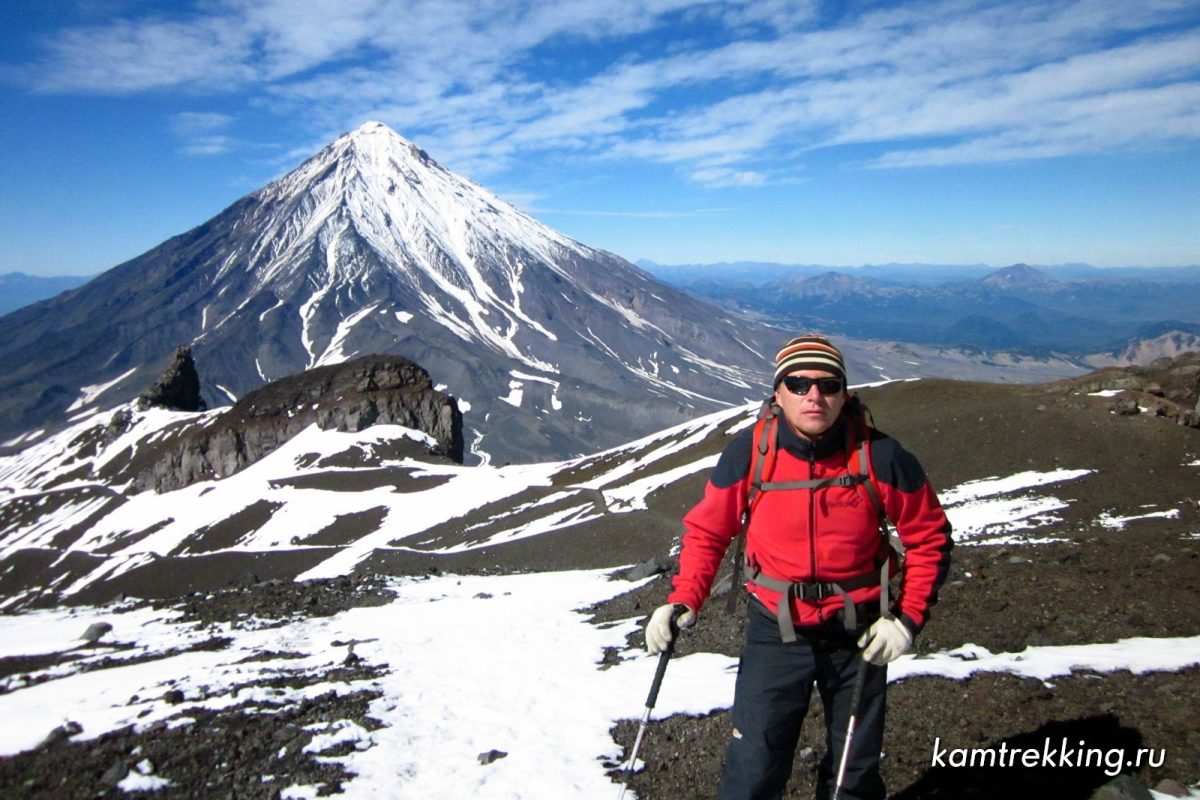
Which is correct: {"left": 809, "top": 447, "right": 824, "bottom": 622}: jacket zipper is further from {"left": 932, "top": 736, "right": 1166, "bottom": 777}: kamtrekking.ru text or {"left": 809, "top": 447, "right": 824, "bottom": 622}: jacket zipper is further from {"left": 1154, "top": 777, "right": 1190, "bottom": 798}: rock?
{"left": 1154, "top": 777, "right": 1190, "bottom": 798}: rock

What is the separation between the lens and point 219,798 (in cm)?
870

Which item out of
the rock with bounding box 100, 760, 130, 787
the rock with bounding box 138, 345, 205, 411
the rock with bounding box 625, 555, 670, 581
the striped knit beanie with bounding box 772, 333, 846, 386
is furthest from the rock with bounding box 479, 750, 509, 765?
the rock with bounding box 138, 345, 205, 411

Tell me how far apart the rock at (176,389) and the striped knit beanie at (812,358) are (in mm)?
135813

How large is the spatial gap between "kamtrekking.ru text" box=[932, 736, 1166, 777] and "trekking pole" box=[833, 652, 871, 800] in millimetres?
2711

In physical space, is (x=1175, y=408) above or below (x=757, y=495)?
below

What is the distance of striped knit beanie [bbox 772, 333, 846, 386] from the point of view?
5426 mm

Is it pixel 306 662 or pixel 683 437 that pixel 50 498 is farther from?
pixel 306 662

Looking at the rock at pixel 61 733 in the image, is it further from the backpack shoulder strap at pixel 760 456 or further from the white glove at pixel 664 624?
the backpack shoulder strap at pixel 760 456

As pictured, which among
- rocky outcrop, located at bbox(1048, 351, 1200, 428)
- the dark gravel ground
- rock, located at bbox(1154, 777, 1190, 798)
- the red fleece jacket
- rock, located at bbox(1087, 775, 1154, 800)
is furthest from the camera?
rocky outcrop, located at bbox(1048, 351, 1200, 428)

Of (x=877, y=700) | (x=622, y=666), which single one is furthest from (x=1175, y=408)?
(x=877, y=700)

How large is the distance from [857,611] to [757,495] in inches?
46.0

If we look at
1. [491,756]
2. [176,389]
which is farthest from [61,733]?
→ [176,389]

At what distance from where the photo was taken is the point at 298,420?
313ft

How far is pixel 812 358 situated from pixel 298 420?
99543 millimetres
